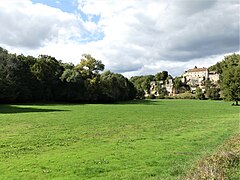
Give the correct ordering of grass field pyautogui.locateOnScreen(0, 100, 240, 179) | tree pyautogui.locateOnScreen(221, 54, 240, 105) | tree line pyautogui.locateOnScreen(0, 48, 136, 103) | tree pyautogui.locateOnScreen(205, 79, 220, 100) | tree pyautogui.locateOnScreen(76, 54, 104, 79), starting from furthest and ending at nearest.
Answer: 1. tree pyautogui.locateOnScreen(205, 79, 220, 100)
2. tree pyautogui.locateOnScreen(76, 54, 104, 79)
3. tree pyautogui.locateOnScreen(221, 54, 240, 105)
4. tree line pyautogui.locateOnScreen(0, 48, 136, 103)
5. grass field pyautogui.locateOnScreen(0, 100, 240, 179)

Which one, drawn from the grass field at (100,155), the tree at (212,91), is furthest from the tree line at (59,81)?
the grass field at (100,155)

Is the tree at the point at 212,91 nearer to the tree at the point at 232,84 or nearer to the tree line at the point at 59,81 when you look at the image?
the tree line at the point at 59,81

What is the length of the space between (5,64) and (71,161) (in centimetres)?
7310

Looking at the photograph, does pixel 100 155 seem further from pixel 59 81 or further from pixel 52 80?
pixel 59 81

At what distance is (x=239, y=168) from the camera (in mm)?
12195

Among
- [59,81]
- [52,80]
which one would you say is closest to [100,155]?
[52,80]

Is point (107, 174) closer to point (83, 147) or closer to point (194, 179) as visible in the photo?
point (194, 179)

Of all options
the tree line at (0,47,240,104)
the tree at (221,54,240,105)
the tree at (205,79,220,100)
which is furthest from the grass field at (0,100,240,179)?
the tree at (205,79,220,100)

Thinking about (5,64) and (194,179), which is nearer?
(194,179)

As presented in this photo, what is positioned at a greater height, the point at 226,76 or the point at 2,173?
the point at 226,76

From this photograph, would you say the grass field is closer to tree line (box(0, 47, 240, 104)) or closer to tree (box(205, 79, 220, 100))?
tree line (box(0, 47, 240, 104))

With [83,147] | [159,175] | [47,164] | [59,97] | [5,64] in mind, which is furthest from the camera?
[59,97]

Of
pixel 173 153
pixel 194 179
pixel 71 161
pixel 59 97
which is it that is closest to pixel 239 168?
pixel 194 179

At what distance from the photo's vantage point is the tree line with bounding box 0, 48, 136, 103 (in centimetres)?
8162
